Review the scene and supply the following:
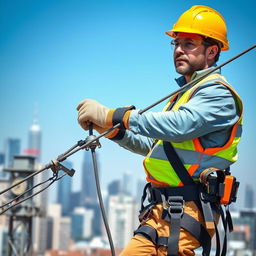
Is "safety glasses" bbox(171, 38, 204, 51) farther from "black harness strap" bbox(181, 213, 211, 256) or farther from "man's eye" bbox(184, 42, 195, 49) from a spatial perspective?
"black harness strap" bbox(181, 213, 211, 256)

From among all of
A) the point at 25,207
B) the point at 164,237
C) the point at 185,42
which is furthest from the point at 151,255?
the point at 25,207

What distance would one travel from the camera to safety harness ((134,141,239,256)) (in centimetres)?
354

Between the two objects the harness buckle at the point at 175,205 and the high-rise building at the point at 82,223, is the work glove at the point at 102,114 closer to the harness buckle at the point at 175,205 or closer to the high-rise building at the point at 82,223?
the harness buckle at the point at 175,205

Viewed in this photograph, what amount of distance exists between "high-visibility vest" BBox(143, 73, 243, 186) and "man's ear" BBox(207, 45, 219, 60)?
0.14m

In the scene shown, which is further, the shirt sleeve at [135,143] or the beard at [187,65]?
the shirt sleeve at [135,143]

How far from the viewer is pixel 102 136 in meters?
3.68

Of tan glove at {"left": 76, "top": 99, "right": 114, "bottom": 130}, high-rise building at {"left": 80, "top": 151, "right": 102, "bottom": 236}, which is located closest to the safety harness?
tan glove at {"left": 76, "top": 99, "right": 114, "bottom": 130}

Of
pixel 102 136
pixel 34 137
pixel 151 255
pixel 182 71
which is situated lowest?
pixel 151 255

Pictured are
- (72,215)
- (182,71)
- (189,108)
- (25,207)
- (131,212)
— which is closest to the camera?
(189,108)

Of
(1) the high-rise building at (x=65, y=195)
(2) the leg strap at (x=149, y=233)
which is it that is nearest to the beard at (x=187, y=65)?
(2) the leg strap at (x=149, y=233)

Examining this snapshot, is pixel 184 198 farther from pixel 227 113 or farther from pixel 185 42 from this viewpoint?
pixel 185 42

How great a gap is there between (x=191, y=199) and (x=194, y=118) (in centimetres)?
40

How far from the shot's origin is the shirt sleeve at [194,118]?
3484 mm

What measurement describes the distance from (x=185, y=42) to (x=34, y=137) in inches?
7633
